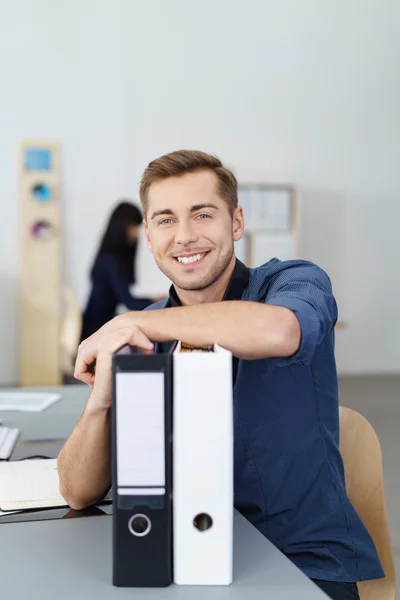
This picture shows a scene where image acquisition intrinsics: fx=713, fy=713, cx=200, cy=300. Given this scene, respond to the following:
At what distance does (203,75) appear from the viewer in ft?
21.3

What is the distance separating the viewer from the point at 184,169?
1.62m

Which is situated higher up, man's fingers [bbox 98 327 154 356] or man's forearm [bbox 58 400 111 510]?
man's fingers [bbox 98 327 154 356]

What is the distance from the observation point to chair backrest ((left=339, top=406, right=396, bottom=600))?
1.57 m

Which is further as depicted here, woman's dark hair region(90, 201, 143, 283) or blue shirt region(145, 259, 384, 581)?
woman's dark hair region(90, 201, 143, 283)

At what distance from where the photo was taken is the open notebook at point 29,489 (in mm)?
1292

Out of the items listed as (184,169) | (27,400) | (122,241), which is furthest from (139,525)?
(122,241)

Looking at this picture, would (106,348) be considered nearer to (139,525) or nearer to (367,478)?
(139,525)

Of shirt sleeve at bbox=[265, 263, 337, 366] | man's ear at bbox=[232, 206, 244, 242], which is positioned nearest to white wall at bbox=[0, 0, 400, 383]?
man's ear at bbox=[232, 206, 244, 242]

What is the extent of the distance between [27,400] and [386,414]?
3.64 meters

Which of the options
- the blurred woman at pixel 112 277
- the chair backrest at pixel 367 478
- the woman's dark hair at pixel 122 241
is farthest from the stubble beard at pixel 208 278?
the woman's dark hair at pixel 122 241

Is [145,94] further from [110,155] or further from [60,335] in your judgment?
[60,335]

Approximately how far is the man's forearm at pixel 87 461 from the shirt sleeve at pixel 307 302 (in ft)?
1.04

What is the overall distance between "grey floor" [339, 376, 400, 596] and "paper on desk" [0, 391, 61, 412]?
154cm

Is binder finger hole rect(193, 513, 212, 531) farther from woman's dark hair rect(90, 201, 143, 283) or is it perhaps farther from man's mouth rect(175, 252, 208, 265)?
woman's dark hair rect(90, 201, 143, 283)
